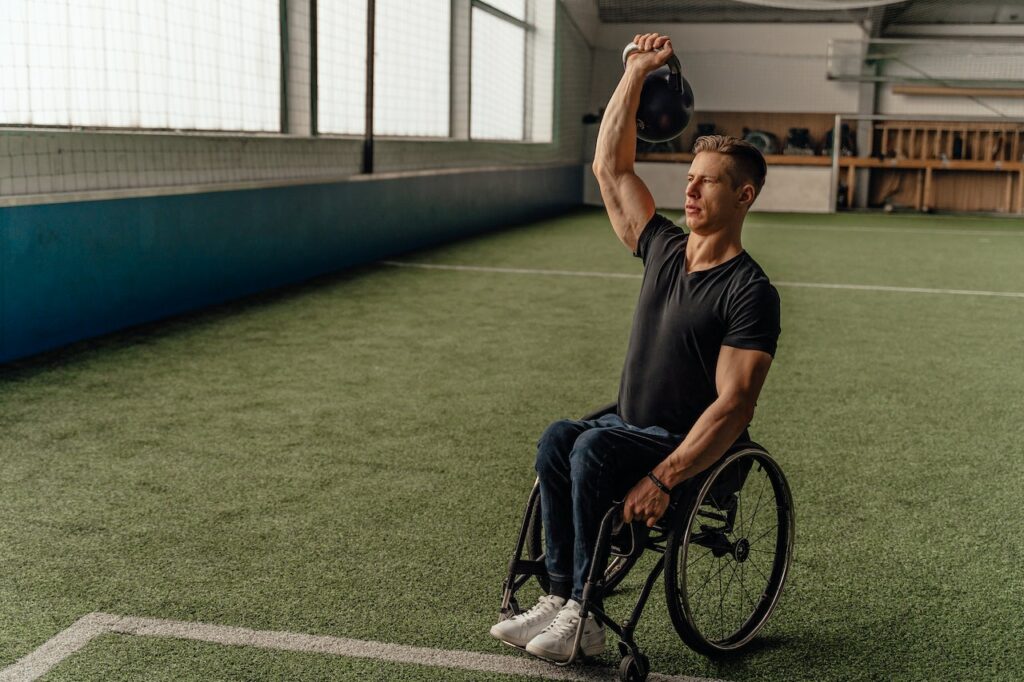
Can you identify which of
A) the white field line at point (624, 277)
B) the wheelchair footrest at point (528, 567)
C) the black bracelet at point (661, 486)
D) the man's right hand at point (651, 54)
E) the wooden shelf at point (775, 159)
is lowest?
the wheelchair footrest at point (528, 567)

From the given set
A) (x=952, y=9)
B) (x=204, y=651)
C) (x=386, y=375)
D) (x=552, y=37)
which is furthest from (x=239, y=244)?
(x=952, y=9)

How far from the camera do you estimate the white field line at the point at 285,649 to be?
2285mm

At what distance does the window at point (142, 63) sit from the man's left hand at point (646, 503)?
180 inches

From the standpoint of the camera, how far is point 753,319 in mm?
2176

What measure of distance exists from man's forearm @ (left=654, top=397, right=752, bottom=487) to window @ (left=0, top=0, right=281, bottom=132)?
4.61m

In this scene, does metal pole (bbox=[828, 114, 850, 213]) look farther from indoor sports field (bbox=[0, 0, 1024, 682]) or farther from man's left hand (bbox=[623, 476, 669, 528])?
man's left hand (bbox=[623, 476, 669, 528])

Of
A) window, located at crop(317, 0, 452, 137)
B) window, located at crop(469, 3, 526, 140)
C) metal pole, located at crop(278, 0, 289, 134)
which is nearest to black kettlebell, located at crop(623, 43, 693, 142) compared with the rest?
metal pole, located at crop(278, 0, 289, 134)

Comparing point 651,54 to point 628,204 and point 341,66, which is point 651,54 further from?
point 341,66

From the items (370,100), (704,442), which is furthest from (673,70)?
(370,100)

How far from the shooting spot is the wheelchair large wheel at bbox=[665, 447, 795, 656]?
2186mm

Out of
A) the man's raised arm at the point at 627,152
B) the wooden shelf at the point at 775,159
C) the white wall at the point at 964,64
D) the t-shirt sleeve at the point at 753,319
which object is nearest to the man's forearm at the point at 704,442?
the t-shirt sleeve at the point at 753,319

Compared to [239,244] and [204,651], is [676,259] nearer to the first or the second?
[204,651]

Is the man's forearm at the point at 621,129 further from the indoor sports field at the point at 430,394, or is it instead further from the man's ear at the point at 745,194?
the man's ear at the point at 745,194

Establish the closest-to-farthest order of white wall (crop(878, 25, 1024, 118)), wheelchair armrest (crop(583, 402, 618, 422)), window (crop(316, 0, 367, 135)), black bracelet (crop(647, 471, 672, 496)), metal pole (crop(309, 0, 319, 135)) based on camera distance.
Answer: black bracelet (crop(647, 471, 672, 496)), wheelchair armrest (crop(583, 402, 618, 422)), metal pole (crop(309, 0, 319, 135)), window (crop(316, 0, 367, 135)), white wall (crop(878, 25, 1024, 118))
